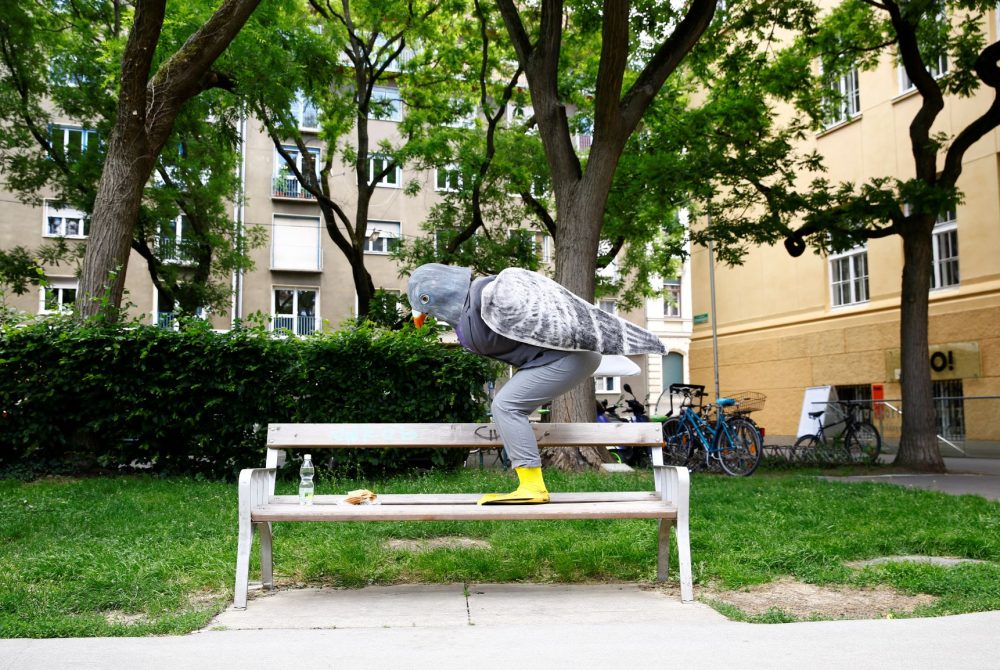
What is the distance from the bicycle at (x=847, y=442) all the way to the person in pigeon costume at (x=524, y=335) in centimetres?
1103

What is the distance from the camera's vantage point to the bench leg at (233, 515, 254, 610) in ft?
14.7

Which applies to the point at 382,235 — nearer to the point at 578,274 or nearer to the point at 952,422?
the point at 952,422

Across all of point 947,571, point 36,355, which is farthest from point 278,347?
point 947,571

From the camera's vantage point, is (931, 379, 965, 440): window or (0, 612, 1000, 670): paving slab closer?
(0, 612, 1000, 670): paving slab

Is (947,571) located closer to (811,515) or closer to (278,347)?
(811,515)

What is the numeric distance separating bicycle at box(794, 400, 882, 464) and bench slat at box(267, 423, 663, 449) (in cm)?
1063

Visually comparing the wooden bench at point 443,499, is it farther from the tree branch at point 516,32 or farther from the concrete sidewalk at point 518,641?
the tree branch at point 516,32

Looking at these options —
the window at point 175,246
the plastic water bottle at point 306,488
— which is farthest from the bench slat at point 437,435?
the window at point 175,246

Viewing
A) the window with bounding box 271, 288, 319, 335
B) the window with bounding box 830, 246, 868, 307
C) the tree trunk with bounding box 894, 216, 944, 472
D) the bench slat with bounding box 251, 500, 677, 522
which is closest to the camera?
the bench slat with bounding box 251, 500, 677, 522

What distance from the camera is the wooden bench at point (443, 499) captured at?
4.48m

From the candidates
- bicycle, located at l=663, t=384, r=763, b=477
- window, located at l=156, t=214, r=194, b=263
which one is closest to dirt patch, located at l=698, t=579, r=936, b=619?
bicycle, located at l=663, t=384, r=763, b=477

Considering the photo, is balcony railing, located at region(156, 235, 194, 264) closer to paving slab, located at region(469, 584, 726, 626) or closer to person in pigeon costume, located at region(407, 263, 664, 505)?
person in pigeon costume, located at region(407, 263, 664, 505)

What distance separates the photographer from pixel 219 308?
23266 mm

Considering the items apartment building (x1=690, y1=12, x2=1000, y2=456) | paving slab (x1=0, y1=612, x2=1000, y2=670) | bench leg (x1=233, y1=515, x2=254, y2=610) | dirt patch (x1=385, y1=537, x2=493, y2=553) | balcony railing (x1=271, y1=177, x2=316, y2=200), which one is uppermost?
balcony railing (x1=271, y1=177, x2=316, y2=200)
